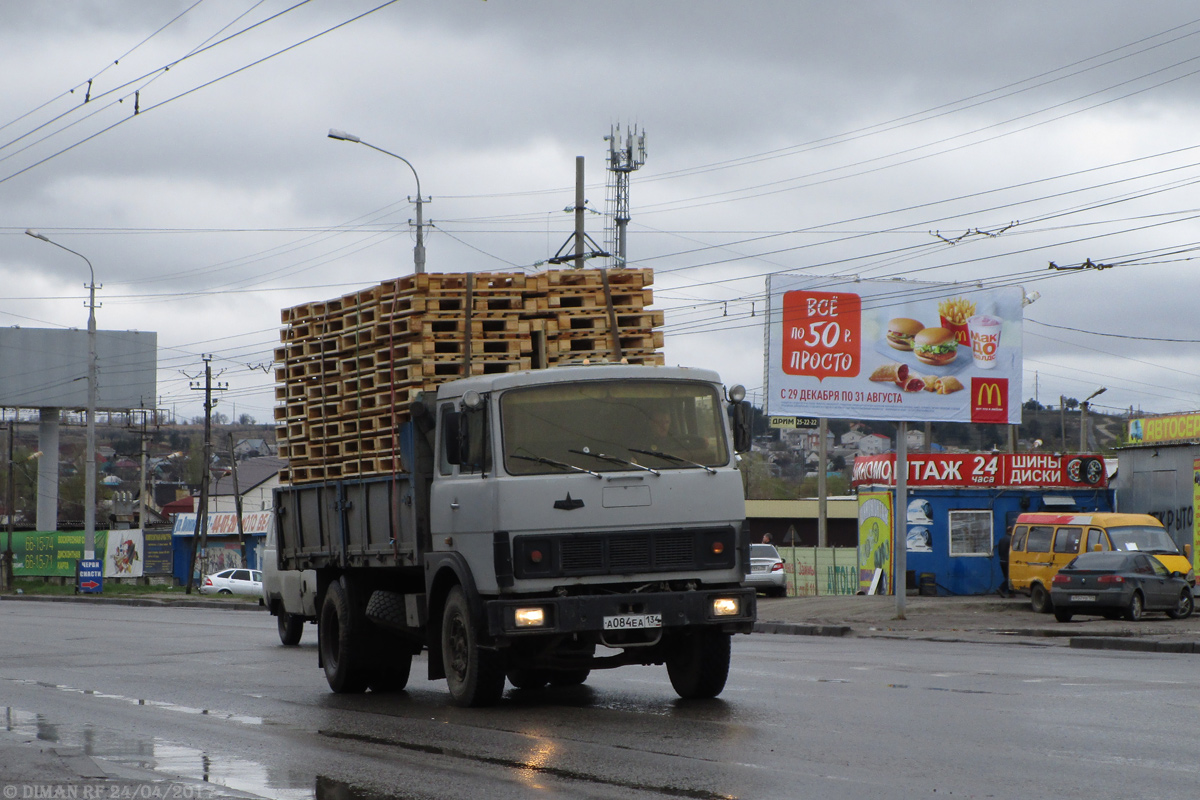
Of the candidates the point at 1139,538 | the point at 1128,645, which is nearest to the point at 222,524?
the point at 1139,538

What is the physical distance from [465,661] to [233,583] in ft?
145

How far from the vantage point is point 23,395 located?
68875 millimetres

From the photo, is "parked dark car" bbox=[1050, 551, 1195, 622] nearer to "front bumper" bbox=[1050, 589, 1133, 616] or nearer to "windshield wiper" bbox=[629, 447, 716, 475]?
"front bumper" bbox=[1050, 589, 1133, 616]

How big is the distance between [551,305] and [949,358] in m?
22.8

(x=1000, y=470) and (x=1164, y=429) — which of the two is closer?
(x=1164, y=429)

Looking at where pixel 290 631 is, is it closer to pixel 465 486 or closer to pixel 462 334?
pixel 462 334

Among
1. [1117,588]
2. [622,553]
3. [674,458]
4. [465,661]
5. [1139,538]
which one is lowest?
[1117,588]

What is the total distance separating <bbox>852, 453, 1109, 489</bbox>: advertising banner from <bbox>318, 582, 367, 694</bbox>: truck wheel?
25.5 m

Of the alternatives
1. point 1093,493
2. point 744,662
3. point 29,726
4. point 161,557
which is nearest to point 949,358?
point 1093,493

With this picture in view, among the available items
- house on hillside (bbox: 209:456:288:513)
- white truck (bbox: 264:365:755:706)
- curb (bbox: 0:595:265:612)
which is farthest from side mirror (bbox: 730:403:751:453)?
house on hillside (bbox: 209:456:288:513)

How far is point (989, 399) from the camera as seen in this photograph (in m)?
34.7

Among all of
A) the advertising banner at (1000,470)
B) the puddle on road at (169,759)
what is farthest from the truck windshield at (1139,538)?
the puddle on road at (169,759)

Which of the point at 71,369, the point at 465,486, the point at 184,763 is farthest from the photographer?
the point at 71,369

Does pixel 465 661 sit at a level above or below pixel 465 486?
below
